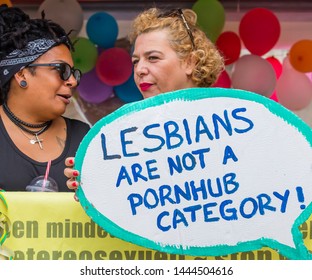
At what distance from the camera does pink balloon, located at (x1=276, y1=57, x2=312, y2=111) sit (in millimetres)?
4012

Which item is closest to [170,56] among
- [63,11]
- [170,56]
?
[170,56]

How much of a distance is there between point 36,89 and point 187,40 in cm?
56

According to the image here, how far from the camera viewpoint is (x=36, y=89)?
2.24m

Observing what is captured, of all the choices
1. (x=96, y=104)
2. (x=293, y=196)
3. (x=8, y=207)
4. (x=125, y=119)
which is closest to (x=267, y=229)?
(x=293, y=196)

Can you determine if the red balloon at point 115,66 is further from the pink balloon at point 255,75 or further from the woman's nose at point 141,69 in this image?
the woman's nose at point 141,69

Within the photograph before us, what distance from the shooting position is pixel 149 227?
1654 millimetres

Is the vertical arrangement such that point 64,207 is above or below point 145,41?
below

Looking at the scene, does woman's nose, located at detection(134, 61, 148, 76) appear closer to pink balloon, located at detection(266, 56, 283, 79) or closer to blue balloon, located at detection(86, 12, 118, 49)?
blue balloon, located at detection(86, 12, 118, 49)

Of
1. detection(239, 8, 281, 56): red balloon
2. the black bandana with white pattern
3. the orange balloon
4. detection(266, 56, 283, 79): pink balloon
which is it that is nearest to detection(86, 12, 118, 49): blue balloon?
detection(239, 8, 281, 56): red balloon

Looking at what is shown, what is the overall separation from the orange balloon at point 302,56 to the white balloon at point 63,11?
1.31 metres

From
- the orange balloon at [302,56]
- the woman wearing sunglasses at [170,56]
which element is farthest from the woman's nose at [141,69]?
the orange balloon at [302,56]

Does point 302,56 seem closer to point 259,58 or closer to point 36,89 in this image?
point 259,58
